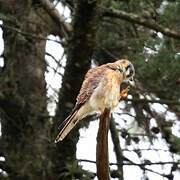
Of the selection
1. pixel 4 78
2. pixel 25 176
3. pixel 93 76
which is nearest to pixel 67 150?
pixel 25 176

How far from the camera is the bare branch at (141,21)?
12.1 ft

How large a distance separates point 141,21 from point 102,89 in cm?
167

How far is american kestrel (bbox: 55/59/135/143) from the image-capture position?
2145 millimetres

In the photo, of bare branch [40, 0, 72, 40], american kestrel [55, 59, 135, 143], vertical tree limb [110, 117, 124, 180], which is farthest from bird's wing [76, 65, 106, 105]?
vertical tree limb [110, 117, 124, 180]

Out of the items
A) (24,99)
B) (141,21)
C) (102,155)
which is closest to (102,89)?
(102,155)

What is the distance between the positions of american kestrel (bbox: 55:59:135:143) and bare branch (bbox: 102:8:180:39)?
1513 mm

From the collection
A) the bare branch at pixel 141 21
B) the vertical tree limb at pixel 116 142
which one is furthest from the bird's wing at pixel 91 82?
the vertical tree limb at pixel 116 142

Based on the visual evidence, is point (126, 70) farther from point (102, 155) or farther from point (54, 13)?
point (54, 13)

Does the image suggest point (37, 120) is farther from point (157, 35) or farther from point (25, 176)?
point (157, 35)

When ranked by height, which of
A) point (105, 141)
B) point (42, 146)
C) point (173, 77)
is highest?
point (173, 77)

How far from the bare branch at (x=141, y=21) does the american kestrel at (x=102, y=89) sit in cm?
151

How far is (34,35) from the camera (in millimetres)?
4020

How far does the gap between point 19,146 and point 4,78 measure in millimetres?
627

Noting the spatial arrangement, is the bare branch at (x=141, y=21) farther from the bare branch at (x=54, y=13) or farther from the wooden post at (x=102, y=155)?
the wooden post at (x=102, y=155)
